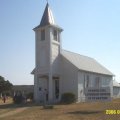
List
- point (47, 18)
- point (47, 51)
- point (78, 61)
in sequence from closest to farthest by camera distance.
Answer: point (47, 51)
point (47, 18)
point (78, 61)

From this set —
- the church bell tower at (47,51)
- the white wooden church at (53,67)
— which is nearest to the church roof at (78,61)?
the white wooden church at (53,67)

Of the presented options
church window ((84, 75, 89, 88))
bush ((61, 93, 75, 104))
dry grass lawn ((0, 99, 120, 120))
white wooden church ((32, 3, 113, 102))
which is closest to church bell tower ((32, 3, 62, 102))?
white wooden church ((32, 3, 113, 102))

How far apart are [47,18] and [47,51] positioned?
4.79 m

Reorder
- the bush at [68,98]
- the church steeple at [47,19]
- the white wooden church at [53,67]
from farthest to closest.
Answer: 1. the church steeple at [47,19]
2. the white wooden church at [53,67]
3. the bush at [68,98]

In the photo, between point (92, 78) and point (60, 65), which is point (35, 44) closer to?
point (60, 65)

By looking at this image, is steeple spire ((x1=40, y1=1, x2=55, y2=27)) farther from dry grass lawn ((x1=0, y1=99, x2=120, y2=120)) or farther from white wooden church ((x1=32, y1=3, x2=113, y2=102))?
dry grass lawn ((x1=0, y1=99, x2=120, y2=120))

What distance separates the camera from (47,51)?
38594mm

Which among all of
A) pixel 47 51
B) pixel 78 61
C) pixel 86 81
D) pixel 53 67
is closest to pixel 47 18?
pixel 47 51

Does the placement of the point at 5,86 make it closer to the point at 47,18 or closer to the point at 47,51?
the point at 47,18

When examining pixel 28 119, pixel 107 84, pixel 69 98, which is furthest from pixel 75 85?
pixel 28 119

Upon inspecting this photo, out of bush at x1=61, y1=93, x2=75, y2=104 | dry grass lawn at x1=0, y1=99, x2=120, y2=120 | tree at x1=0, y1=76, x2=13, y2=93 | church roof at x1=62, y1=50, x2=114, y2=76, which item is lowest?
dry grass lawn at x1=0, y1=99, x2=120, y2=120

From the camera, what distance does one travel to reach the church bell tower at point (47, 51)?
126 feet

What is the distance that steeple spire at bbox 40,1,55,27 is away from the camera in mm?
39594

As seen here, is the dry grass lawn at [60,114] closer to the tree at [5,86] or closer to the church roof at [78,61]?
the church roof at [78,61]
